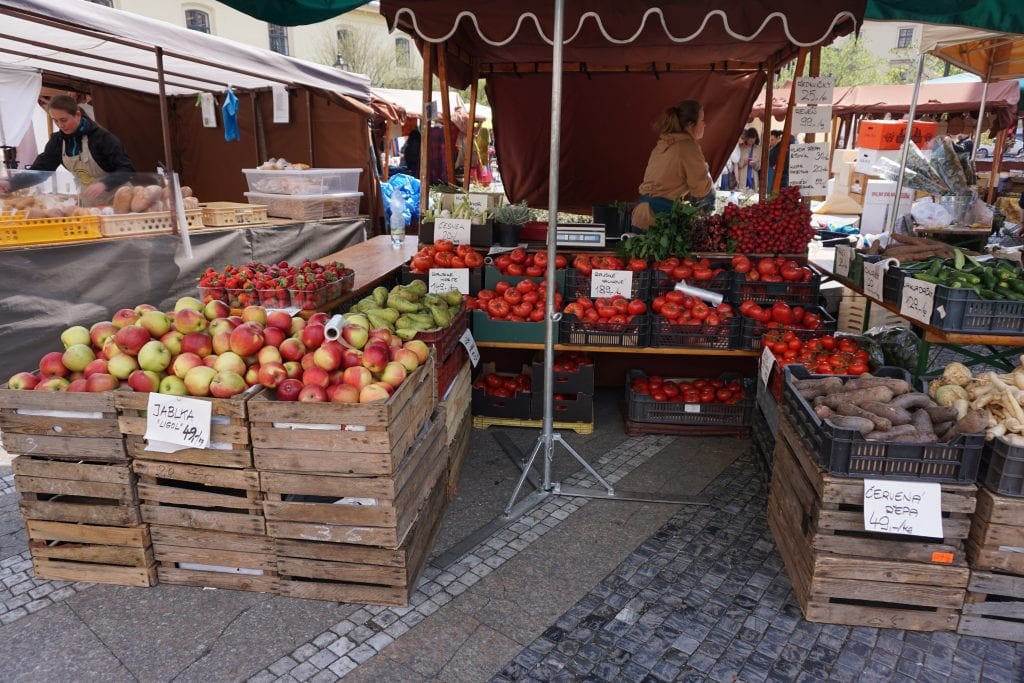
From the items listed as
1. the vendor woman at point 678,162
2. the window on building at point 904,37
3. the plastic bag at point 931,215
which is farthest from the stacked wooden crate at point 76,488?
the window on building at point 904,37

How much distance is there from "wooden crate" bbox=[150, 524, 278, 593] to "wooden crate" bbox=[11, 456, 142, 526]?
19 centimetres

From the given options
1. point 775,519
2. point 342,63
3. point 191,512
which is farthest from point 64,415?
point 342,63

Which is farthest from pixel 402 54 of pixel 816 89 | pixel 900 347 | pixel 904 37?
pixel 904 37

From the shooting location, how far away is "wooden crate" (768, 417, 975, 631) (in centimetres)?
271

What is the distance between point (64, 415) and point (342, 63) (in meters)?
27.3

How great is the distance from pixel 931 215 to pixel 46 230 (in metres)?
9.10

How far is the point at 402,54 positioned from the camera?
31922mm

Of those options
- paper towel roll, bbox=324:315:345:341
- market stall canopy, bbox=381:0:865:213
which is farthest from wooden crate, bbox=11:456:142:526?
market stall canopy, bbox=381:0:865:213

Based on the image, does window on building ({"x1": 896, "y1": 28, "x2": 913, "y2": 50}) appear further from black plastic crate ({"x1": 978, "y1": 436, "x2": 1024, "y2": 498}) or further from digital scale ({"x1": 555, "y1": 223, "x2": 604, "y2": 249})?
black plastic crate ({"x1": 978, "y1": 436, "x2": 1024, "y2": 498})

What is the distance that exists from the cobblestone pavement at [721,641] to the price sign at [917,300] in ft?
5.52

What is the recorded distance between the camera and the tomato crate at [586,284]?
470cm

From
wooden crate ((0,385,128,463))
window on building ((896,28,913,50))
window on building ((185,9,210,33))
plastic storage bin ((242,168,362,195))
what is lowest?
wooden crate ((0,385,128,463))

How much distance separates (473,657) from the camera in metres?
2.67

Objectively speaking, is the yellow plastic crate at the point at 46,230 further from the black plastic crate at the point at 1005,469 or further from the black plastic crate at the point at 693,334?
the black plastic crate at the point at 1005,469
